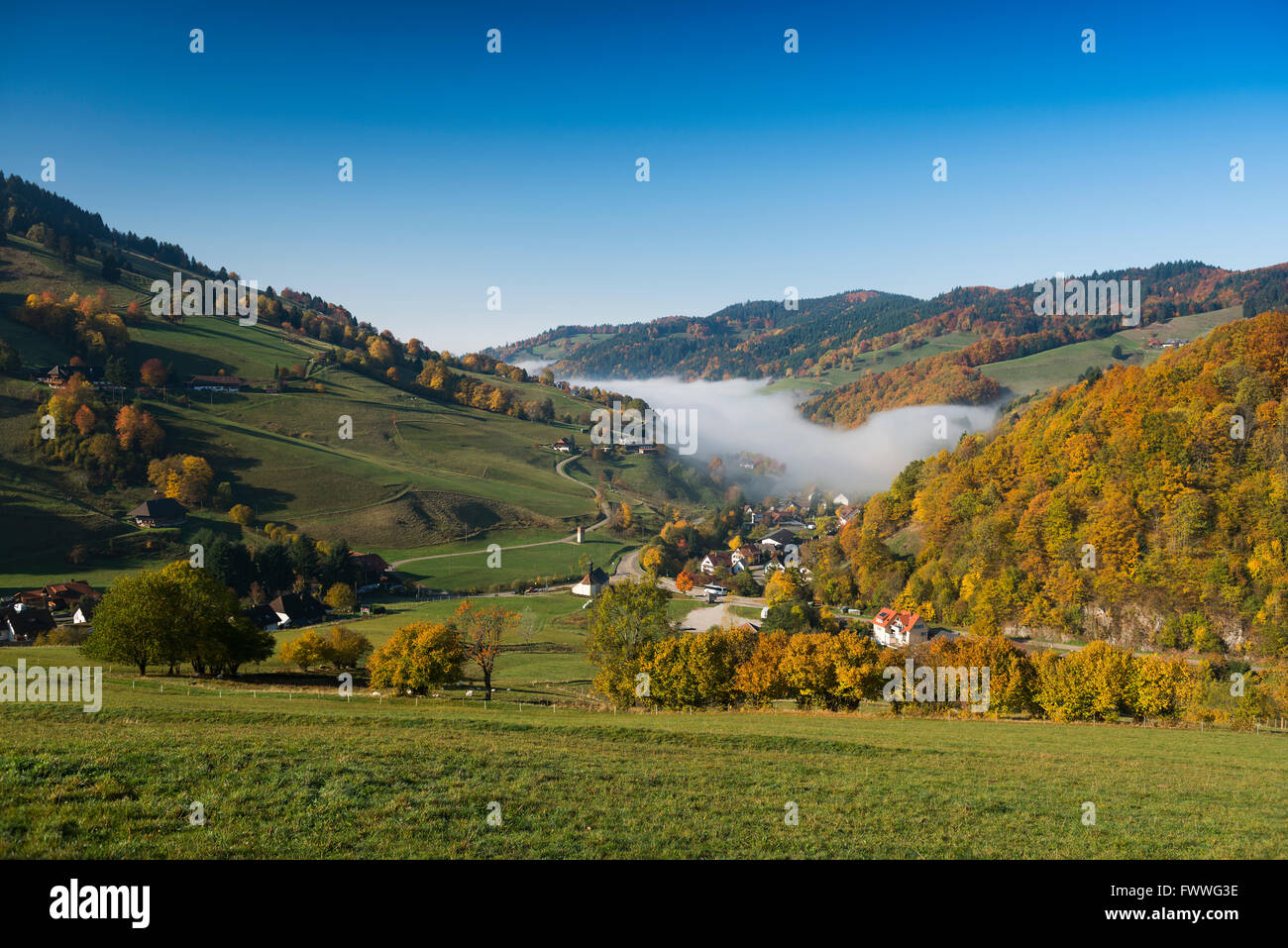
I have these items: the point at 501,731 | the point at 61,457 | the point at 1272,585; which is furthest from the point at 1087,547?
the point at 61,457

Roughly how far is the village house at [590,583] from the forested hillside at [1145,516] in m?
39.5

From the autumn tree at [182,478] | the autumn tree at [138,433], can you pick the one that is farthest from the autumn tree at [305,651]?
the autumn tree at [138,433]

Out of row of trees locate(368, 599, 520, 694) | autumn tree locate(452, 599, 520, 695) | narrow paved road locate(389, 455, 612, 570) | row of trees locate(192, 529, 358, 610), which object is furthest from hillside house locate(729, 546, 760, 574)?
row of trees locate(368, 599, 520, 694)

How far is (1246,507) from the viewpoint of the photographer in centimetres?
6419

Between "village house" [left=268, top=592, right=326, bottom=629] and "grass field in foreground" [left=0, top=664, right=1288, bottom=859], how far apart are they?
192 ft

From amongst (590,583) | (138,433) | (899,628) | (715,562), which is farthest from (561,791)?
(138,433)

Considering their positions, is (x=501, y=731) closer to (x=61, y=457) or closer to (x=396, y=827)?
(x=396, y=827)

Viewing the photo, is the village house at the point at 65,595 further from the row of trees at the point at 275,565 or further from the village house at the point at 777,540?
the village house at the point at 777,540

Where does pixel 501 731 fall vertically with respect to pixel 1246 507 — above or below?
below

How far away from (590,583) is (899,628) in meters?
42.6

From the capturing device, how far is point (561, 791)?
14.1 m

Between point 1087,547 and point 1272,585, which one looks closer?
point 1272,585

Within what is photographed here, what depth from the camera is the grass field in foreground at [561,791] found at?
10.5m
